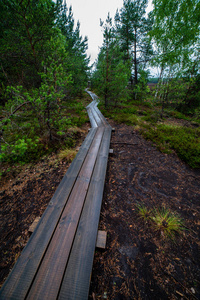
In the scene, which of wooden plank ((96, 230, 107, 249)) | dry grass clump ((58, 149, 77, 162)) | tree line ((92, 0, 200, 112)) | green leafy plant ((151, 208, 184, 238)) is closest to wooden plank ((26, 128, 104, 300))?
wooden plank ((96, 230, 107, 249))

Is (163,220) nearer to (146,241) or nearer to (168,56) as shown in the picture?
(146,241)

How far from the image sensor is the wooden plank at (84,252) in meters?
1.33

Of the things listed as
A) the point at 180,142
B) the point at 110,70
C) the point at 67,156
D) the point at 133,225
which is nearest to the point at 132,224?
the point at 133,225

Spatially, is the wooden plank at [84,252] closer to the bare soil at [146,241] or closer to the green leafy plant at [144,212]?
the bare soil at [146,241]

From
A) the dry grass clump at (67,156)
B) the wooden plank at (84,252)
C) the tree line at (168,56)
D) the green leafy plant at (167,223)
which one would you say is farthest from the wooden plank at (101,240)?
the tree line at (168,56)

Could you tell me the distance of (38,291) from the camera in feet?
4.26

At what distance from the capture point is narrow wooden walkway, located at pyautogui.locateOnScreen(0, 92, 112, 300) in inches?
52.0

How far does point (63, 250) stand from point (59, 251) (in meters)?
0.06

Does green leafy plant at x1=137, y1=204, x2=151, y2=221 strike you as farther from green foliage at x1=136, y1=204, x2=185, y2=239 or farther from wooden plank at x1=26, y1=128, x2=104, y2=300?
wooden plank at x1=26, y1=128, x2=104, y2=300

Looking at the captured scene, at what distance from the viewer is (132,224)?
223 centimetres

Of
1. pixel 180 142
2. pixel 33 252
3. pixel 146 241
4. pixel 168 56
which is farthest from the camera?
pixel 168 56

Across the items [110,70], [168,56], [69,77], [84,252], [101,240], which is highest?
[168,56]

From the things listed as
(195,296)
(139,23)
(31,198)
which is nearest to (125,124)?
(31,198)

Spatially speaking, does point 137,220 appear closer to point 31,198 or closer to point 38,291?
point 38,291
